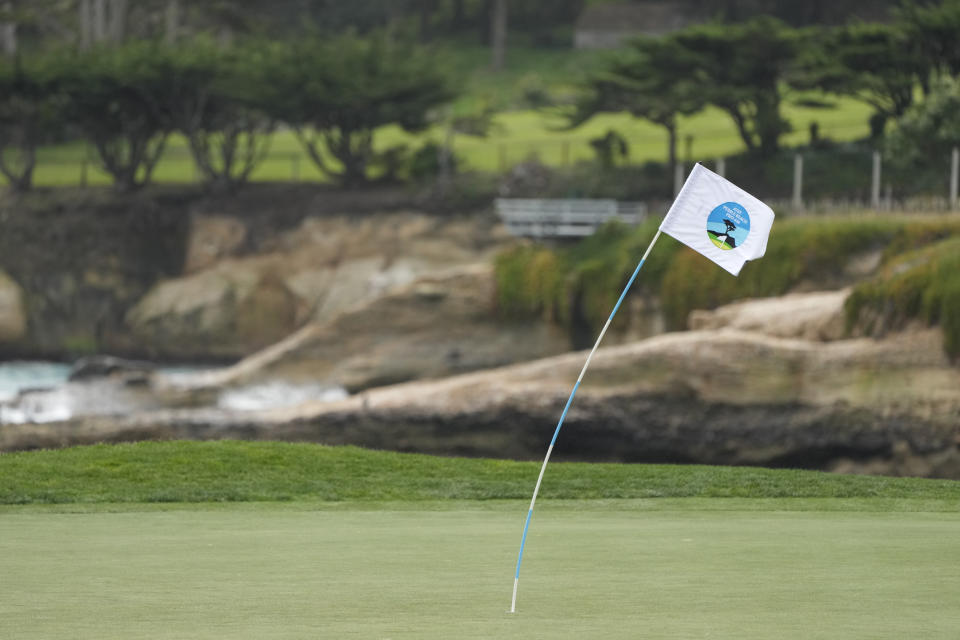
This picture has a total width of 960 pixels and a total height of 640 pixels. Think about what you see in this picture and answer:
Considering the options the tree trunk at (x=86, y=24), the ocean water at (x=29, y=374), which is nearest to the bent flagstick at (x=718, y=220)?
the ocean water at (x=29, y=374)

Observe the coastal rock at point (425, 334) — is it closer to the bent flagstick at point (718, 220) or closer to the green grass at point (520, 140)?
the green grass at point (520, 140)

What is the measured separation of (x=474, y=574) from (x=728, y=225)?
9.77 feet

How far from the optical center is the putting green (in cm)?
788

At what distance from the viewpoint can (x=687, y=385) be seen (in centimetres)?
2297

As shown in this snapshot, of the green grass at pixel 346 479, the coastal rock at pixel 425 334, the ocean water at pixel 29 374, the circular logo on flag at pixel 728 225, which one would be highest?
the circular logo on flag at pixel 728 225

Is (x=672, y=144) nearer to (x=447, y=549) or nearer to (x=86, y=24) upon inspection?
(x=86, y=24)

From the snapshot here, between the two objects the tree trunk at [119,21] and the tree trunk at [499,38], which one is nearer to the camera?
the tree trunk at [119,21]

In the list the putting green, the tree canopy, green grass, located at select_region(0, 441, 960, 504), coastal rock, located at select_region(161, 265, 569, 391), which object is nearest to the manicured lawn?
the tree canopy

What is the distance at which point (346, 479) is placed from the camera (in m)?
17.0

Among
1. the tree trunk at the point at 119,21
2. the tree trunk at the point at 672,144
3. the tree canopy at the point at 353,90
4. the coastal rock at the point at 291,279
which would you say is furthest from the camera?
the tree trunk at the point at 119,21

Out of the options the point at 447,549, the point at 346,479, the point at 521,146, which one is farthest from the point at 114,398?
the point at 447,549

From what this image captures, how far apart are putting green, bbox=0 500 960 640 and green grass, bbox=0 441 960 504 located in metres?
1.63

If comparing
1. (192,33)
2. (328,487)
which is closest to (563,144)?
(192,33)

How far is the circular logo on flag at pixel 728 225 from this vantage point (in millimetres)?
10242
